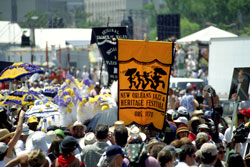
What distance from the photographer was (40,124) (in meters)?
11.1

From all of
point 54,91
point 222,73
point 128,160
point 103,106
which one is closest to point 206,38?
point 222,73

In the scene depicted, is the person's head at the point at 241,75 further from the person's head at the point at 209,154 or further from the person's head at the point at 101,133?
the person's head at the point at 209,154

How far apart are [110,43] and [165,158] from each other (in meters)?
9.25

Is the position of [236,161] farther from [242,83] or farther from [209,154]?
[242,83]

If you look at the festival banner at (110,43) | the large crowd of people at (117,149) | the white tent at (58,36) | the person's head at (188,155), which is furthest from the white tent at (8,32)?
the person's head at (188,155)

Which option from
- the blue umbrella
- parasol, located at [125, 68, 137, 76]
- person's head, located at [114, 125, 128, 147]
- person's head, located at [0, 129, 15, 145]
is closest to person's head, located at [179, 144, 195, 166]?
person's head, located at [114, 125, 128, 147]

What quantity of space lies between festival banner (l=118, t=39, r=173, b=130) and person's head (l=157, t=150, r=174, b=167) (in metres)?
2.70

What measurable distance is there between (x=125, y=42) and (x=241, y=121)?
2.74 metres

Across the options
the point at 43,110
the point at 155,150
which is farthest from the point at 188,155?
the point at 43,110

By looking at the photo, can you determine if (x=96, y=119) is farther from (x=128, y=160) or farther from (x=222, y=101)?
(x=222, y=101)

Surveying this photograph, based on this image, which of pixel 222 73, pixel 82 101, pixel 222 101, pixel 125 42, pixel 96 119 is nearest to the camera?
pixel 125 42

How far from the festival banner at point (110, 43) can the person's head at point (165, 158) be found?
8.30m

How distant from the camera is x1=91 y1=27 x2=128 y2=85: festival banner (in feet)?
49.7

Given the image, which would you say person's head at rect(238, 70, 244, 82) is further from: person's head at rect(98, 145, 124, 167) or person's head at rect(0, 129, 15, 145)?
person's head at rect(98, 145, 124, 167)
